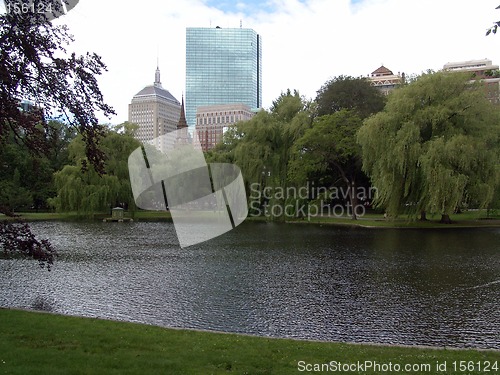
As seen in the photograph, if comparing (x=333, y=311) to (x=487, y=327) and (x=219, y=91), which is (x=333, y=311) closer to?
(x=487, y=327)

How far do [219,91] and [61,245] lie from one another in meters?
142

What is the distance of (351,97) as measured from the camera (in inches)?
1737

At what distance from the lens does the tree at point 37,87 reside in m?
6.88

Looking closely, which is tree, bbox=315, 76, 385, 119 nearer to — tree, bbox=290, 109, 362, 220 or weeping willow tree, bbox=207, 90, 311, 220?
tree, bbox=290, 109, 362, 220

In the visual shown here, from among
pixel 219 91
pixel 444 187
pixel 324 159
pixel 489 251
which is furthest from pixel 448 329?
pixel 219 91

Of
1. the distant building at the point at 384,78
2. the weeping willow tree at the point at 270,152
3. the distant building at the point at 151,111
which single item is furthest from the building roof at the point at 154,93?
the weeping willow tree at the point at 270,152

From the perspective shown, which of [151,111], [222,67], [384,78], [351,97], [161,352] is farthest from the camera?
[222,67]

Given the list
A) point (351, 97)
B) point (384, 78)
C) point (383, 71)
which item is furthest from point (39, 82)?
point (383, 71)

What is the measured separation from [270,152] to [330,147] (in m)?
5.14

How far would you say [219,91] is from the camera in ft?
520

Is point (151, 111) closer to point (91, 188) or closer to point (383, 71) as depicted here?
point (383, 71)

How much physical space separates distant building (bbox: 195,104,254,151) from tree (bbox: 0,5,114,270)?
373 ft

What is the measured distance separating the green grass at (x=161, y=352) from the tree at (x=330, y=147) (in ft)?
100

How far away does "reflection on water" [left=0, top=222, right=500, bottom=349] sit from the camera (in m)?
8.43
